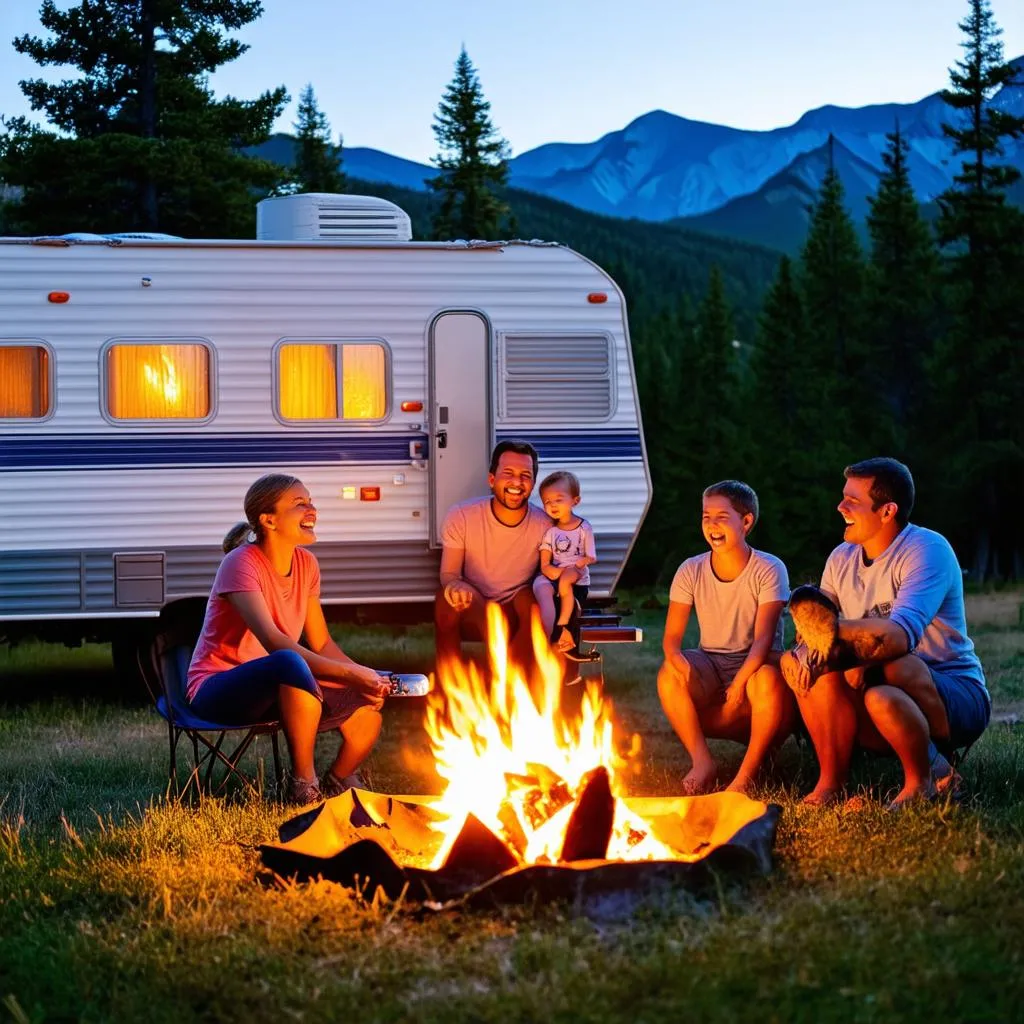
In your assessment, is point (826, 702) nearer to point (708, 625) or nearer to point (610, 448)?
point (708, 625)

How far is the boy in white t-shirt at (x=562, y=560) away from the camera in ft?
21.9

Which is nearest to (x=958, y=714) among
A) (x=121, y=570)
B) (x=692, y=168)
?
(x=121, y=570)

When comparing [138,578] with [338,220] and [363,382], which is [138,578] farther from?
[338,220]

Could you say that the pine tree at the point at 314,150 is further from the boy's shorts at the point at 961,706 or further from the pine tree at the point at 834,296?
the boy's shorts at the point at 961,706

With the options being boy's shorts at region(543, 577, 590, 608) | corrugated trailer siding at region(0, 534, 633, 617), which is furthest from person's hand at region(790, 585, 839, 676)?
corrugated trailer siding at region(0, 534, 633, 617)

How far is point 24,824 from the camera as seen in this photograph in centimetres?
500

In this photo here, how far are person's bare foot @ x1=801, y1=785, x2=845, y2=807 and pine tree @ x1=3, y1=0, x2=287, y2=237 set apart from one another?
20155 mm

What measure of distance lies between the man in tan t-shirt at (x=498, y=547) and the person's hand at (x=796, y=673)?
2076 mm

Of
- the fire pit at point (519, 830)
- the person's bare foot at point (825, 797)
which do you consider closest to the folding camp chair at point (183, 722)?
the fire pit at point (519, 830)

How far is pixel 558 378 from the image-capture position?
8.41m

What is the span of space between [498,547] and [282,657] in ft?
6.89

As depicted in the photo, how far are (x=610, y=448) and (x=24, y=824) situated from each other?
14.0 feet

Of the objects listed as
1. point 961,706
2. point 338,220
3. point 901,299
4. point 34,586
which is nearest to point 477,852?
point 961,706

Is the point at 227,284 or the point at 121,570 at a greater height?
the point at 227,284
